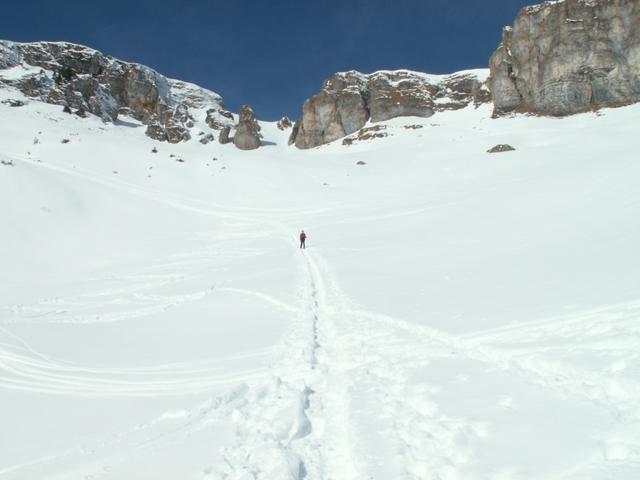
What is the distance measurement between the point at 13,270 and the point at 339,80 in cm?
7829

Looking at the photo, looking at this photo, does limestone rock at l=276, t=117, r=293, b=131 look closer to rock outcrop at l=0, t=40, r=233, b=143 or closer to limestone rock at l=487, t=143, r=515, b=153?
rock outcrop at l=0, t=40, r=233, b=143

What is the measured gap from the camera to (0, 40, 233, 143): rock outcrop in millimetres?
74312

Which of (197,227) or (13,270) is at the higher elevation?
(197,227)

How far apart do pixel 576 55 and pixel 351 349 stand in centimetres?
7036

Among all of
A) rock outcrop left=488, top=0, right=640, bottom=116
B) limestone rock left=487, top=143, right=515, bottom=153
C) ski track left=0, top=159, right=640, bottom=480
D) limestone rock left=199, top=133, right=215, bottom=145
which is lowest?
ski track left=0, top=159, right=640, bottom=480

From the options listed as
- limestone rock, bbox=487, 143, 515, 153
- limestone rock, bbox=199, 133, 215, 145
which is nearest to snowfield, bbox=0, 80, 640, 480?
limestone rock, bbox=487, 143, 515, 153

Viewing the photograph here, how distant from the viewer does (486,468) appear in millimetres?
3271

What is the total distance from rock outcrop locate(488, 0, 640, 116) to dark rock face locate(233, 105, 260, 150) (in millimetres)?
48163

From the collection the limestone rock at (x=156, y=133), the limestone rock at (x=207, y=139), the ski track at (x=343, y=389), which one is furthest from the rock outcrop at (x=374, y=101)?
the ski track at (x=343, y=389)

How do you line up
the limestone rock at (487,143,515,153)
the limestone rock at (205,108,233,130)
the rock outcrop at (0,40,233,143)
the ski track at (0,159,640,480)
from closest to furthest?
the ski track at (0,159,640,480) → the limestone rock at (487,143,515,153) → the rock outcrop at (0,40,233,143) → the limestone rock at (205,108,233,130)

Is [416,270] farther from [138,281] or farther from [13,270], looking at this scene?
[13,270]

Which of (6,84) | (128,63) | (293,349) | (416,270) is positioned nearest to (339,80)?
(128,63)

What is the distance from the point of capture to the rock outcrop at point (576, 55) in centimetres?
5512

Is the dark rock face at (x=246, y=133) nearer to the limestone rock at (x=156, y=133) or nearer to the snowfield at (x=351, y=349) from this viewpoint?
the limestone rock at (x=156, y=133)
